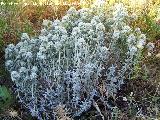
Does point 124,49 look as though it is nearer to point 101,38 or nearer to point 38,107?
point 101,38

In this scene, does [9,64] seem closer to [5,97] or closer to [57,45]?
[5,97]

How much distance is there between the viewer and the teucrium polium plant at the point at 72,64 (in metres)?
3.45

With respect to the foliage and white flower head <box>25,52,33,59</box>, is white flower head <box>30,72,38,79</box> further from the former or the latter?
the foliage

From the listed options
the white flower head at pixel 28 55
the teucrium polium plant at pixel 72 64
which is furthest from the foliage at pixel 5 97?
the white flower head at pixel 28 55

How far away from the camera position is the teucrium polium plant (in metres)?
3.45

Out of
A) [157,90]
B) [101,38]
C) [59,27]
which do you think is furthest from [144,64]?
[59,27]

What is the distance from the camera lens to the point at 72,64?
3609mm

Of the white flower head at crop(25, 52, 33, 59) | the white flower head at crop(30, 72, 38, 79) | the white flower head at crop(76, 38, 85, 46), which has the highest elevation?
the white flower head at crop(76, 38, 85, 46)

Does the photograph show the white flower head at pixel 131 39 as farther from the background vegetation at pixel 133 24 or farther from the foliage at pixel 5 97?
the foliage at pixel 5 97

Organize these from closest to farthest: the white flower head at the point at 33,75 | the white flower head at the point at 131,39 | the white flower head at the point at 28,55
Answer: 1. the white flower head at the point at 33,75
2. the white flower head at the point at 28,55
3. the white flower head at the point at 131,39

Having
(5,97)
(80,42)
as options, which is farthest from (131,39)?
(5,97)

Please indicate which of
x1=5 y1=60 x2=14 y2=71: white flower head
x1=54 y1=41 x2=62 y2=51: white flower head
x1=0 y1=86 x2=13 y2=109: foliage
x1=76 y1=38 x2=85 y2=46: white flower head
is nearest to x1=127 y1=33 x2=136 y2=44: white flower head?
x1=76 y1=38 x2=85 y2=46: white flower head

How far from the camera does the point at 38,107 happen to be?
3668mm

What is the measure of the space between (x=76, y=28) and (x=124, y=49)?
48cm
